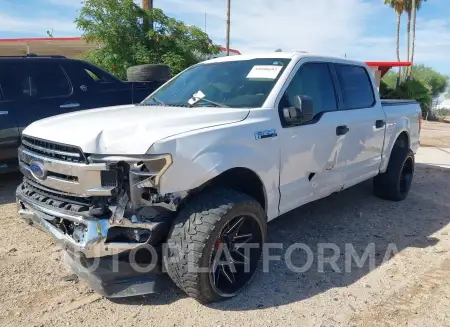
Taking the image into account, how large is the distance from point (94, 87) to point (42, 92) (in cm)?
83

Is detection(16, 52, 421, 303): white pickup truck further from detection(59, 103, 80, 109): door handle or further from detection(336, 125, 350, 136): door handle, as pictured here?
detection(59, 103, 80, 109): door handle

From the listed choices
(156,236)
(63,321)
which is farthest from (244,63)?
(63,321)

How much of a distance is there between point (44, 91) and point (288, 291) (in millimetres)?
4645

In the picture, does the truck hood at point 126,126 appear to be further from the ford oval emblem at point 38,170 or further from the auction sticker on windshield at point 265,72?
the auction sticker on windshield at point 265,72

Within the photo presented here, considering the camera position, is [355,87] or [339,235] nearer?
[339,235]

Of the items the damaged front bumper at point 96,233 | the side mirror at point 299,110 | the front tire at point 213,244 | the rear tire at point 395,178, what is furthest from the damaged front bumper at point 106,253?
the rear tire at point 395,178

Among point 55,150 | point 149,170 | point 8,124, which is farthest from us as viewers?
point 8,124

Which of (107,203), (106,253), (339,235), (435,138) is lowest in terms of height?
(435,138)

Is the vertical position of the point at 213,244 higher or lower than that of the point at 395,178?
higher

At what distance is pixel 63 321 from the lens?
9.86ft

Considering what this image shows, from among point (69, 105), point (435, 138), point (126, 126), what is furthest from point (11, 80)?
point (435, 138)

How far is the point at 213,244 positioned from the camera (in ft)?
10.0

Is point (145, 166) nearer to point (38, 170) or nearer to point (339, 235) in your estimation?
point (38, 170)

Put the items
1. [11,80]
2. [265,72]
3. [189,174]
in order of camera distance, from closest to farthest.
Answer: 1. [189,174]
2. [265,72]
3. [11,80]
